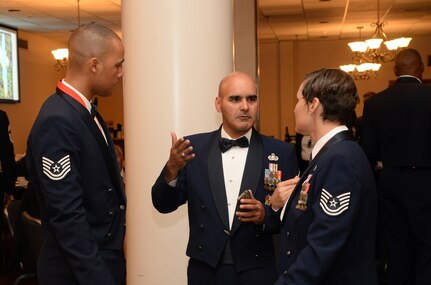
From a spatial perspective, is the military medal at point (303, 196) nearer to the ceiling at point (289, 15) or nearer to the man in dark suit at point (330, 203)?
the man in dark suit at point (330, 203)

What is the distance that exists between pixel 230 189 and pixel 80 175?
62 cm

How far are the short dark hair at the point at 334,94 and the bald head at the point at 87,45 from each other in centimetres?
77

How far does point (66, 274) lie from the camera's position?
90.9 inches

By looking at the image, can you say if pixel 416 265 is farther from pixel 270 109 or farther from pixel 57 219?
pixel 270 109

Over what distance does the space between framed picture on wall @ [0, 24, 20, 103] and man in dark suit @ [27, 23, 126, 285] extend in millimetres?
10471

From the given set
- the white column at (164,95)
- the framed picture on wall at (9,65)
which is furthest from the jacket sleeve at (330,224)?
the framed picture on wall at (9,65)

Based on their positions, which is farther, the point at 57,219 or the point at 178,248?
the point at 178,248

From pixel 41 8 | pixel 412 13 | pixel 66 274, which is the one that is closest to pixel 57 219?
pixel 66 274

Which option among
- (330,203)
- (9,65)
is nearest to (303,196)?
(330,203)

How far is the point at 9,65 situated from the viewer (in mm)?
12594

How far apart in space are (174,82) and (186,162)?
2.49 ft

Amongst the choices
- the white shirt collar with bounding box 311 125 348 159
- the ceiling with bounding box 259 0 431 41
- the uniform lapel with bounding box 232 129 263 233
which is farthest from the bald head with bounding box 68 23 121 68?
the ceiling with bounding box 259 0 431 41

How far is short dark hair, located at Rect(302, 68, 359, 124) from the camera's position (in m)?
2.20

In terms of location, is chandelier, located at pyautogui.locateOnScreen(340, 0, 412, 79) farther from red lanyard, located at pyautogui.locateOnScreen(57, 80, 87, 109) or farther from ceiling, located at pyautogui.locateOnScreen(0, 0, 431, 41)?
red lanyard, located at pyautogui.locateOnScreen(57, 80, 87, 109)
